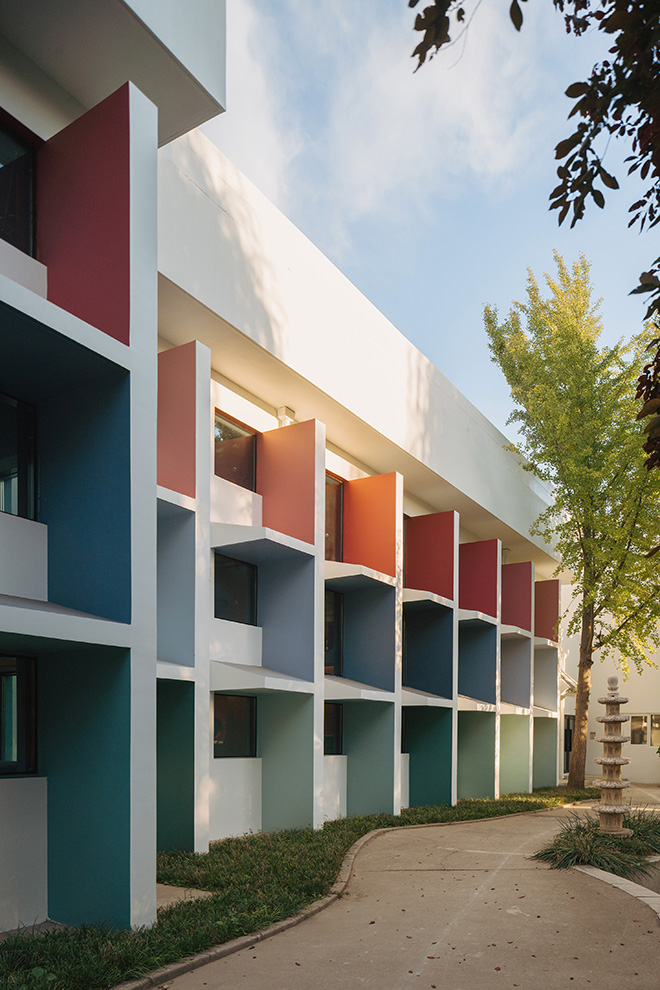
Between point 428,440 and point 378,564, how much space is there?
10.8ft

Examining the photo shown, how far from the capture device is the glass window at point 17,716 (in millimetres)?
8141

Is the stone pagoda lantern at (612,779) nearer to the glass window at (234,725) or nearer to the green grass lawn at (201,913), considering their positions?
the green grass lawn at (201,913)

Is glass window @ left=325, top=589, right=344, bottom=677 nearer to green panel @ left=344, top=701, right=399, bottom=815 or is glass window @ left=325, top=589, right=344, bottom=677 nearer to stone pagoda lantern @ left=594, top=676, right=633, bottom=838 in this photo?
green panel @ left=344, top=701, right=399, bottom=815

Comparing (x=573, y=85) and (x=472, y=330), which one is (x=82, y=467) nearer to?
(x=573, y=85)

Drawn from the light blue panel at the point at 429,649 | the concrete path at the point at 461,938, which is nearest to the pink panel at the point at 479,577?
the light blue panel at the point at 429,649

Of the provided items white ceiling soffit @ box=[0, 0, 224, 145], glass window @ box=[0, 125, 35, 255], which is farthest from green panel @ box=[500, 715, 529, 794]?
glass window @ box=[0, 125, 35, 255]

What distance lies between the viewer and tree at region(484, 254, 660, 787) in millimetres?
21672

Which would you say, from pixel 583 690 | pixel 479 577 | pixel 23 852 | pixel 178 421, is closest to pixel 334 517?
pixel 178 421

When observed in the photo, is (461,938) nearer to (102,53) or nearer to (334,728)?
(102,53)

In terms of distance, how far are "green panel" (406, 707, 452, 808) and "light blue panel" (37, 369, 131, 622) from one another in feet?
46.1

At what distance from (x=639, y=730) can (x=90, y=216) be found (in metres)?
30.3

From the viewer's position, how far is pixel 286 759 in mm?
14664

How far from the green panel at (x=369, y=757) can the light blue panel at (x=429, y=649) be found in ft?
11.3

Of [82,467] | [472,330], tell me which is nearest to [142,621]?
[82,467]
